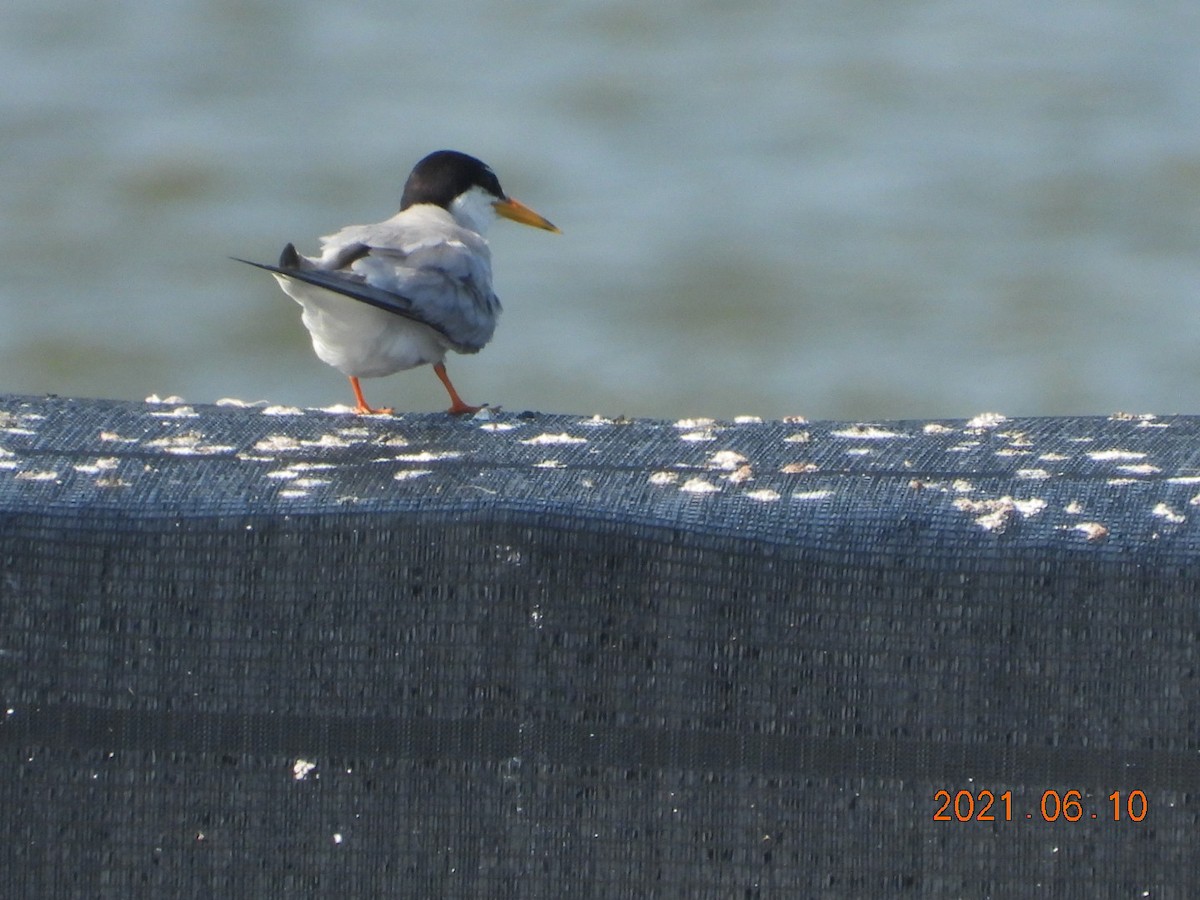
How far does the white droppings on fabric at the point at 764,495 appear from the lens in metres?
1.55

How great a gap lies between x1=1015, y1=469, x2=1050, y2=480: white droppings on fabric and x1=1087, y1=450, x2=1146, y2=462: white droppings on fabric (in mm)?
90

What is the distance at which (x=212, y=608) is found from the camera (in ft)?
4.97

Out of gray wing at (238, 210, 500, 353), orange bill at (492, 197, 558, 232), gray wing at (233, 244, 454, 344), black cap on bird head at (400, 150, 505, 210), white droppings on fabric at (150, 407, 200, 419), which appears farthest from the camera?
orange bill at (492, 197, 558, 232)

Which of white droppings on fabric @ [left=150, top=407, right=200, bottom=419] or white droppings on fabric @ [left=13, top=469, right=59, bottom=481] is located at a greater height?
white droppings on fabric @ [left=150, top=407, right=200, bottom=419]

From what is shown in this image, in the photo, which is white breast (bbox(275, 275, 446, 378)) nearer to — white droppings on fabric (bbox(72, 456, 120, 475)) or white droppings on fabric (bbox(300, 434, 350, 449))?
white droppings on fabric (bbox(300, 434, 350, 449))

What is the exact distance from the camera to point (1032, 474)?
162cm

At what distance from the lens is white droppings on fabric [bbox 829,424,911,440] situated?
72.2 inches

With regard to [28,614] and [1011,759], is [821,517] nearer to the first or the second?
[1011,759]

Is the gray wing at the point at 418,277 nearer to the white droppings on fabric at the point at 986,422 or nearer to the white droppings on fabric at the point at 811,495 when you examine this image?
the white droppings on fabric at the point at 986,422

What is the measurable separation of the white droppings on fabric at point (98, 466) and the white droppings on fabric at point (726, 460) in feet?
1.91

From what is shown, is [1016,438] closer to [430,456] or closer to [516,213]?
[430,456]

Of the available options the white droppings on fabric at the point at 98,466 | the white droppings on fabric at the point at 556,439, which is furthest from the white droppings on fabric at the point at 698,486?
the white droppings on fabric at the point at 98,466

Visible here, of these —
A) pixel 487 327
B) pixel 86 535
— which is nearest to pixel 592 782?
pixel 86 535

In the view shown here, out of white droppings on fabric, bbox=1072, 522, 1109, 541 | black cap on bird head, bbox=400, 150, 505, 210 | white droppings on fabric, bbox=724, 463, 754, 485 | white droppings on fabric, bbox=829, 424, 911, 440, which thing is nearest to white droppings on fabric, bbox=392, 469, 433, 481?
white droppings on fabric, bbox=724, 463, 754, 485
